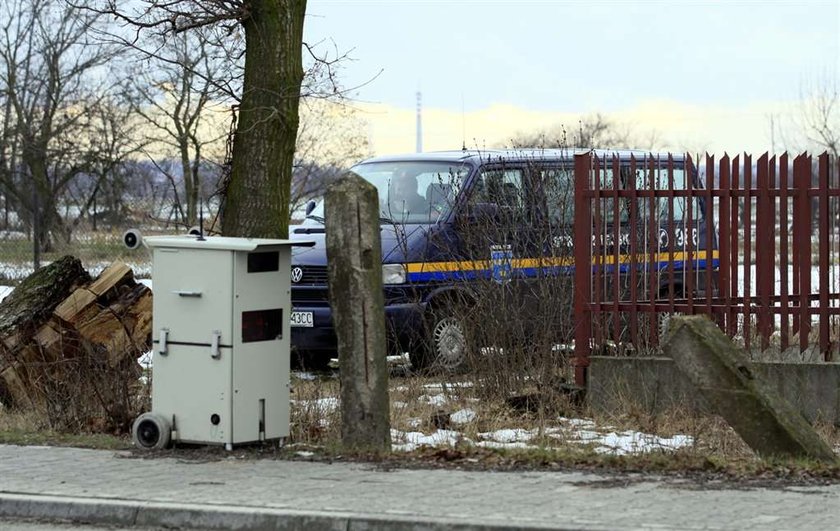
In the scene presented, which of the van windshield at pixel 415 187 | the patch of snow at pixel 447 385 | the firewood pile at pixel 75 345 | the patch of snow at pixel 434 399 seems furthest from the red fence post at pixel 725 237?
the firewood pile at pixel 75 345

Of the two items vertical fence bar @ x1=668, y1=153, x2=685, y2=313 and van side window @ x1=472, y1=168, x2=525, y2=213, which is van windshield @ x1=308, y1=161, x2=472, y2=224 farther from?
vertical fence bar @ x1=668, y1=153, x2=685, y2=313

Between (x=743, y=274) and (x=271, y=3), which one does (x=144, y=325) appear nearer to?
(x=271, y=3)

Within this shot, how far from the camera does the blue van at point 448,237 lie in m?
11.4

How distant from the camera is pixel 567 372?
11.0 meters

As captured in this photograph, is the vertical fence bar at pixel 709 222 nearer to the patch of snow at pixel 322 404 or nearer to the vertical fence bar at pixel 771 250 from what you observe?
→ the vertical fence bar at pixel 771 250

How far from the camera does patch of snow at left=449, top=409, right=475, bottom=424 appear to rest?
32.9 feet

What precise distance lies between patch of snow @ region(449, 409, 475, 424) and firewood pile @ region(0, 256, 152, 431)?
2341 mm

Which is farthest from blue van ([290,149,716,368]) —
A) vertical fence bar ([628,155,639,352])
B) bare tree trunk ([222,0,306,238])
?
bare tree trunk ([222,0,306,238])

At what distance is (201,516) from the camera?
699 cm

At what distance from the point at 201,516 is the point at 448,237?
18.6ft

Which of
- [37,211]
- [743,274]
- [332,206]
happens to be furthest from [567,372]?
[37,211]

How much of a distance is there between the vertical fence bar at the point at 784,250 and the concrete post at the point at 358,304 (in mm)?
3353

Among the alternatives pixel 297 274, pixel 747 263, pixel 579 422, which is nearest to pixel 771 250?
pixel 747 263

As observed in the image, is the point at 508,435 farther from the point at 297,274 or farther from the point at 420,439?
the point at 297,274
